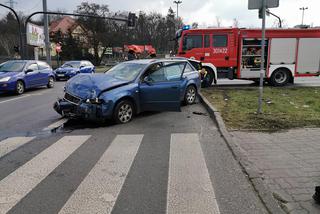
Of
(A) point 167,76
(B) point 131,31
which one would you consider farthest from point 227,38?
(B) point 131,31

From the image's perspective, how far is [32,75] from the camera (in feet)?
55.7

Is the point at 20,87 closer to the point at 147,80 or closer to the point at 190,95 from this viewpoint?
the point at 190,95

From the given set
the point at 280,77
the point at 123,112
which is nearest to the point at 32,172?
the point at 123,112

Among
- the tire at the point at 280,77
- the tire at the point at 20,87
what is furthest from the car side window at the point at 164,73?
the tire at the point at 20,87

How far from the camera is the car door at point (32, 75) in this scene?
16.6 meters

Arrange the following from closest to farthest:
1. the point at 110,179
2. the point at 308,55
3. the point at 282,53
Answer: the point at 110,179, the point at 282,53, the point at 308,55

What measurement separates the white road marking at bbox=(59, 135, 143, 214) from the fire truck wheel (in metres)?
12.5

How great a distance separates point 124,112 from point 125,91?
540 mm

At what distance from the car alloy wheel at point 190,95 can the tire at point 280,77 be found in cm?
708

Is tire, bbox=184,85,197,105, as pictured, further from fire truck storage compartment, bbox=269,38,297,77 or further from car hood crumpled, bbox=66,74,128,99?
fire truck storage compartment, bbox=269,38,297,77

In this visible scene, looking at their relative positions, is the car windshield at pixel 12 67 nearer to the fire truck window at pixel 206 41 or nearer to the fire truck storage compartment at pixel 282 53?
the fire truck window at pixel 206 41

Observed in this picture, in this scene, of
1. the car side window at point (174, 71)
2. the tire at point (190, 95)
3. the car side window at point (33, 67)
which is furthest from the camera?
the car side window at point (33, 67)

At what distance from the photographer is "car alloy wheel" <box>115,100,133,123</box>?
836 cm

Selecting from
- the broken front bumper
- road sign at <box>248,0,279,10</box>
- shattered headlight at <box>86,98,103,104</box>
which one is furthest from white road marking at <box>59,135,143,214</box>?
road sign at <box>248,0,279,10</box>
